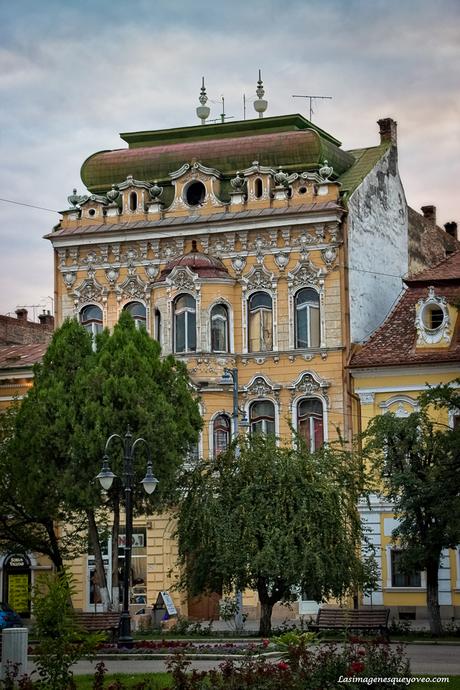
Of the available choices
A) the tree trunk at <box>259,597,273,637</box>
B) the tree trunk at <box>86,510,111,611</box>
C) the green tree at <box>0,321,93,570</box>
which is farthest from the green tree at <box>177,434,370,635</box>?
→ the green tree at <box>0,321,93,570</box>

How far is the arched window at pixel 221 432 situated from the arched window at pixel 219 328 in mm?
2466

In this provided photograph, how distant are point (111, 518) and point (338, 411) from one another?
29.4ft

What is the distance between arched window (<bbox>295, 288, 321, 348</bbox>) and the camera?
53812 mm

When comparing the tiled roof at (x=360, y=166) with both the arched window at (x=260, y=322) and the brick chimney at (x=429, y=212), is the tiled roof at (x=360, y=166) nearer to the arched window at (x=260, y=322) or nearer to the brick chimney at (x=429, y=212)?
the arched window at (x=260, y=322)

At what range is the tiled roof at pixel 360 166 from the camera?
181ft

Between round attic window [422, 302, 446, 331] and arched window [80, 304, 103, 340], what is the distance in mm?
12407

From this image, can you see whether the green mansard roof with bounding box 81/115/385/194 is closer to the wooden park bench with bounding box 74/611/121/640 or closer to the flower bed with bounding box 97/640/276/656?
the wooden park bench with bounding box 74/611/121/640

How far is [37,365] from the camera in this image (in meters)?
47.8

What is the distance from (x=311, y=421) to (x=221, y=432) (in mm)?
3325

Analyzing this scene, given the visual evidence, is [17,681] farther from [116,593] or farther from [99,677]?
[116,593]

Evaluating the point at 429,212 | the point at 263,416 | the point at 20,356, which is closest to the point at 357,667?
the point at 263,416

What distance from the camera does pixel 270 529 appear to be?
1596 inches

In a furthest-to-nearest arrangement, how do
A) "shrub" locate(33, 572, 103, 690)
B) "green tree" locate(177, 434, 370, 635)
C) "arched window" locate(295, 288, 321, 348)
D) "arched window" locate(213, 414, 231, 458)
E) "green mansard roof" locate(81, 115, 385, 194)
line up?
"green mansard roof" locate(81, 115, 385, 194), "arched window" locate(213, 414, 231, 458), "arched window" locate(295, 288, 321, 348), "green tree" locate(177, 434, 370, 635), "shrub" locate(33, 572, 103, 690)

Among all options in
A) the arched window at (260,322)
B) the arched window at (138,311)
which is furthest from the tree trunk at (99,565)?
the arched window at (138,311)
